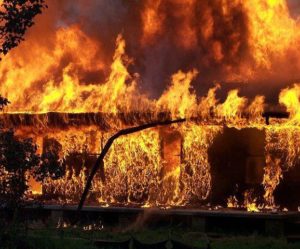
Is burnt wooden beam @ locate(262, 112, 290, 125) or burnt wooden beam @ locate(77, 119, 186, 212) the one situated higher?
burnt wooden beam @ locate(262, 112, 290, 125)

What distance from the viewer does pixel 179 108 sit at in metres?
17.1

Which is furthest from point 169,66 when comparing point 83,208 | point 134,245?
point 134,245

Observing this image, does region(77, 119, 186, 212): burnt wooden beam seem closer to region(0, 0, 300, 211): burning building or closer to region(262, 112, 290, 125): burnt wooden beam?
region(0, 0, 300, 211): burning building

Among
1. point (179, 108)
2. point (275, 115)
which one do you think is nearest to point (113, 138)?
point (179, 108)

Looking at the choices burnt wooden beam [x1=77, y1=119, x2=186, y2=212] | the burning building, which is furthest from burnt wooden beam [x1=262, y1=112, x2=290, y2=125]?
burnt wooden beam [x1=77, y1=119, x2=186, y2=212]

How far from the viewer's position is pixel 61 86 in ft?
63.0

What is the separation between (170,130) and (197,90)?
51.8 inches

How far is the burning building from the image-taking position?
17.4 m

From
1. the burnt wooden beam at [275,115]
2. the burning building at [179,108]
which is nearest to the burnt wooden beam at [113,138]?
the burning building at [179,108]

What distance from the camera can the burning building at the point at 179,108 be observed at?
17422 millimetres

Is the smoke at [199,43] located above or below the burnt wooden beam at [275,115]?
above

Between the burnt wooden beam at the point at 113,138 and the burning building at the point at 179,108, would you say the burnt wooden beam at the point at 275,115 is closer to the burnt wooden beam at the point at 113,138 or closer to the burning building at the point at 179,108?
the burning building at the point at 179,108

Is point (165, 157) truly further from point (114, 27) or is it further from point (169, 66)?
point (114, 27)

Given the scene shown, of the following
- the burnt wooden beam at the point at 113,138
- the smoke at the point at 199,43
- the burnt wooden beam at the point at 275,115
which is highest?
the smoke at the point at 199,43
